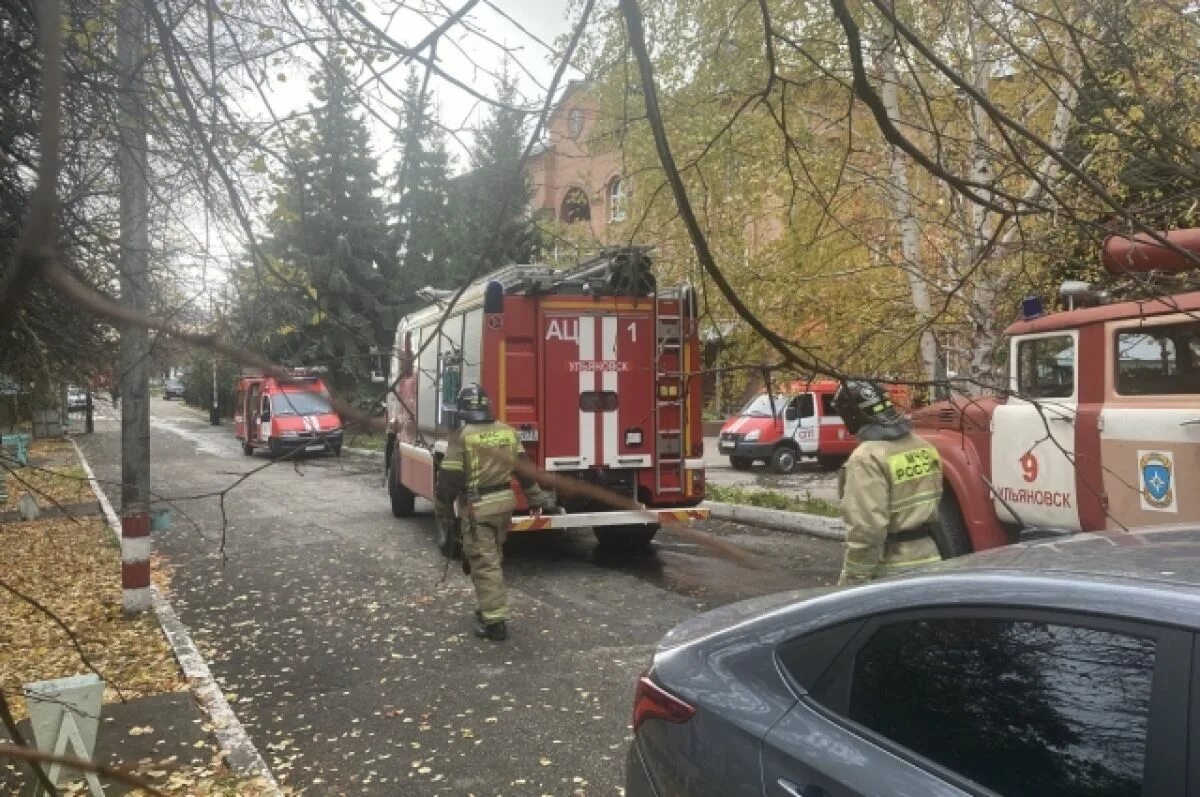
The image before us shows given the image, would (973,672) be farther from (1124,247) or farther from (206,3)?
(1124,247)

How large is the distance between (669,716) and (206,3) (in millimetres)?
2781

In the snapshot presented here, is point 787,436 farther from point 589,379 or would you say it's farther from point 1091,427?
point 1091,427

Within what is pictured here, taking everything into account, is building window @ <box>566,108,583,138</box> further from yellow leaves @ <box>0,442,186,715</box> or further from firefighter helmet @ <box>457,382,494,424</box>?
firefighter helmet @ <box>457,382,494,424</box>

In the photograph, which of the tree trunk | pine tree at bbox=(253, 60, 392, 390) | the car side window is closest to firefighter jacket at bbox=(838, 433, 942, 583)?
the car side window

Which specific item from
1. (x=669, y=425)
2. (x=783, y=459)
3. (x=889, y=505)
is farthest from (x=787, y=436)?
(x=889, y=505)

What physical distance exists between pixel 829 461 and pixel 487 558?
15.0m

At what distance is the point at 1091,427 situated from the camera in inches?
218

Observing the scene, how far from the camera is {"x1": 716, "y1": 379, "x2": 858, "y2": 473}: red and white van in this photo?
1905 cm

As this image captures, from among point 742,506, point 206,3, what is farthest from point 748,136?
point 742,506

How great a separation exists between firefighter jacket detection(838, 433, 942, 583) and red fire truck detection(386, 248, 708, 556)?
3.99m

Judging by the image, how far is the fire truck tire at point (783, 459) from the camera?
19062 millimetres

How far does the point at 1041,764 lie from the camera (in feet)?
5.54

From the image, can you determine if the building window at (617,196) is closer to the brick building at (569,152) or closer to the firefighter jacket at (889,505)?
the brick building at (569,152)

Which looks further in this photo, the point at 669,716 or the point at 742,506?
the point at 742,506
